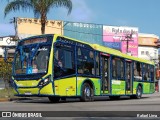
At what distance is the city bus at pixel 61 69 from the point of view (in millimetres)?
19672

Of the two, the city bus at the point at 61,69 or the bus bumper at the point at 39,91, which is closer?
the bus bumper at the point at 39,91

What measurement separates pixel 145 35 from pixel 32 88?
2845 inches

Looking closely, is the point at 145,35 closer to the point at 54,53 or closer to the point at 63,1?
the point at 63,1

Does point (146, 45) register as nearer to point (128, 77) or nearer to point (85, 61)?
point (128, 77)

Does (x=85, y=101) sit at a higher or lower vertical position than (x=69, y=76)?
lower

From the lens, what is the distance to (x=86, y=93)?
72.7 feet

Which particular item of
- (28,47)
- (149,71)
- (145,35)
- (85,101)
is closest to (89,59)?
(85,101)

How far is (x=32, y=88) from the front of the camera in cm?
1984

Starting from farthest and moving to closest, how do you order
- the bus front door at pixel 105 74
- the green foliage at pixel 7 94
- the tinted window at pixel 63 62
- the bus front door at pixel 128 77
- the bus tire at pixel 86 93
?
1. the green foliage at pixel 7 94
2. the bus front door at pixel 128 77
3. the bus front door at pixel 105 74
4. the bus tire at pixel 86 93
5. the tinted window at pixel 63 62

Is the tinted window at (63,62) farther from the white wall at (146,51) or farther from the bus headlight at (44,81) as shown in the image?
the white wall at (146,51)

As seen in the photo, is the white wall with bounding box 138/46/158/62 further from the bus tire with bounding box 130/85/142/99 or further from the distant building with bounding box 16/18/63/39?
the bus tire with bounding box 130/85/142/99

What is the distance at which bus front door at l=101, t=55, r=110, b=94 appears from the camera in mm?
23906

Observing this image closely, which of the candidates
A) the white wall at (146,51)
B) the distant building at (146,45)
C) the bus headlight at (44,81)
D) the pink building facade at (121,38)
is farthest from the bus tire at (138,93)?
the white wall at (146,51)

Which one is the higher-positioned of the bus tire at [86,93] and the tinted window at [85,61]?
the tinted window at [85,61]
